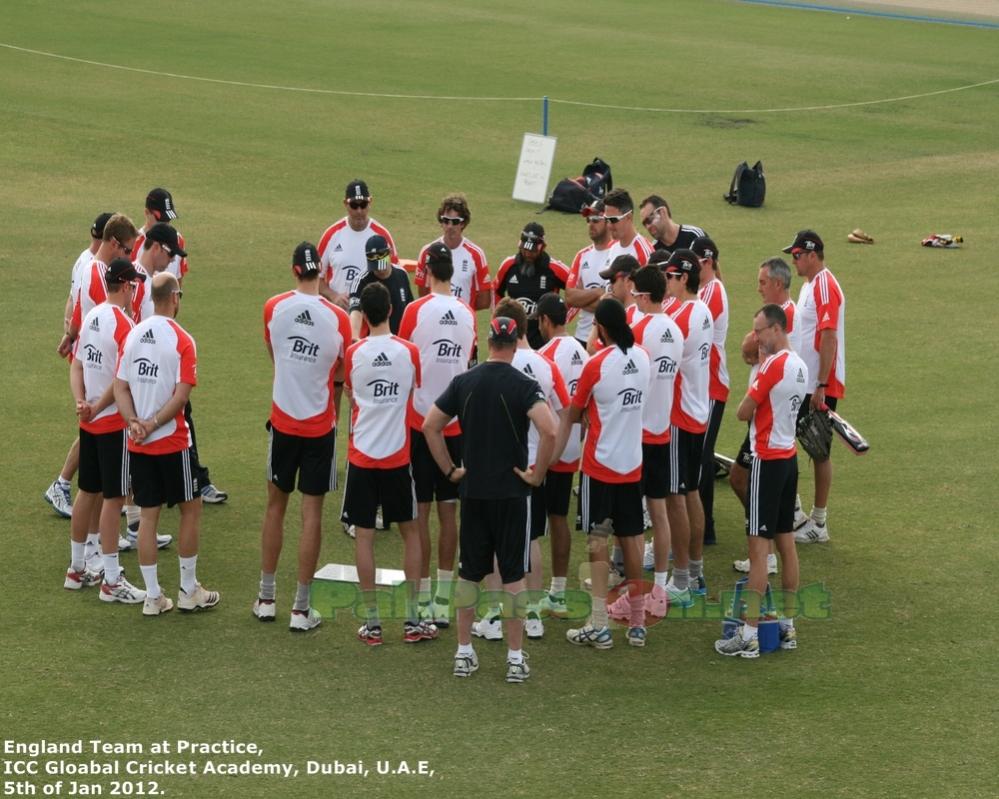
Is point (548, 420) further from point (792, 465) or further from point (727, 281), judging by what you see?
point (727, 281)

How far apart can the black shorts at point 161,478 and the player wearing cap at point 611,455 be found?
8.15 ft

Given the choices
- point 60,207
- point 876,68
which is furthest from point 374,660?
point 876,68

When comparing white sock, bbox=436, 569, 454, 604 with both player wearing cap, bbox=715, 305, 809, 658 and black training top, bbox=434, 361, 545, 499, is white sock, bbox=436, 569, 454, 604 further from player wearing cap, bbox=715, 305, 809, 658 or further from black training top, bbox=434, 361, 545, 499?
player wearing cap, bbox=715, 305, 809, 658

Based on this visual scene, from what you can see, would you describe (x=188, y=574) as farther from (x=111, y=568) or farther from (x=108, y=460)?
(x=108, y=460)

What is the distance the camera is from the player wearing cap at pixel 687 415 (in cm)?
959

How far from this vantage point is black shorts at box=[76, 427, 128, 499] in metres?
9.40

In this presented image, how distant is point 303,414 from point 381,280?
6.15ft

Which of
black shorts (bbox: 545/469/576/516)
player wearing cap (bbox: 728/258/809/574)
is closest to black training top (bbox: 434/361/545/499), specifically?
black shorts (bbox: 545/469/576/516)

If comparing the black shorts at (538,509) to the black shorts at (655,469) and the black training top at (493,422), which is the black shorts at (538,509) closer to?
the black shorts at (655,469)

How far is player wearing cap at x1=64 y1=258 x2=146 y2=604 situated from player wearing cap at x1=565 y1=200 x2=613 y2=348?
3.53 metres

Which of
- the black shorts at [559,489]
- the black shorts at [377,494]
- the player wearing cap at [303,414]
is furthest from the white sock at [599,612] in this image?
the player wearing cap at [303,414]

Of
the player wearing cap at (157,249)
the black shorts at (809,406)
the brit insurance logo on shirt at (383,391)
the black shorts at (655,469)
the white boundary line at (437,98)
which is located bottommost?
the black shorts at (655,469)

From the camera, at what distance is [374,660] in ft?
28.3

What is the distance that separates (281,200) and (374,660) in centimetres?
1519
